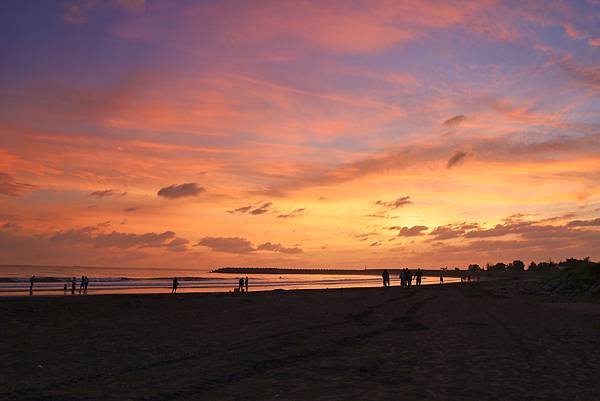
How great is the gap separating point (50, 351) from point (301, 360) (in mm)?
7511

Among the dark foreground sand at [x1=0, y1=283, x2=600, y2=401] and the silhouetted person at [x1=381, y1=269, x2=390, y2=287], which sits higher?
the silhouetted person at [x1=381, y1=269, x2=390, y2=287]

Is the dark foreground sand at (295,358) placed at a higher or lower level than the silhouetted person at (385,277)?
lower

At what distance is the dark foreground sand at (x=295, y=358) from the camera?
34.9 feet

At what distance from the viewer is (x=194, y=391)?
10.5m

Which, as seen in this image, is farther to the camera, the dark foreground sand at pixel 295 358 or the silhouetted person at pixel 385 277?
the silhouetted person at pixel 385 277

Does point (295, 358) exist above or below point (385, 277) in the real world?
below

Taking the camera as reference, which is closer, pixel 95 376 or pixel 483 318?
pixel 95 376

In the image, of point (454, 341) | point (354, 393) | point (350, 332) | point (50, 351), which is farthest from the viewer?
point (350, 332)

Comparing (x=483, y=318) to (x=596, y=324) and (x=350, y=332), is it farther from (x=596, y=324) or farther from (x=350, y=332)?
(x=350, y=332)

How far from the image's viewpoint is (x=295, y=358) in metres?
14.7

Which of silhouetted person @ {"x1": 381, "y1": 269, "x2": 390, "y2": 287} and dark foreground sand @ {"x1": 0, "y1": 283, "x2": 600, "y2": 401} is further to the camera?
silhouetted person @ {"x1": 381, "y1": 269, "x2": 390, "y2": 287}

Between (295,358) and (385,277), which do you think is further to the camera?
(385,277)

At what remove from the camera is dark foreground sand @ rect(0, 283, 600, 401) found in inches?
419

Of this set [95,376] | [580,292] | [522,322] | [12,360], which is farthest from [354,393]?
[580,292]
